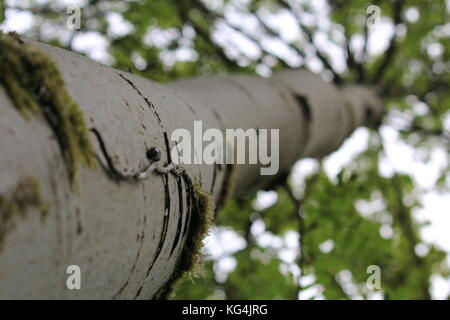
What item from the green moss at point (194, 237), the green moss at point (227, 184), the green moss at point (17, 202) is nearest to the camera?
the green moss at point (17, 202)

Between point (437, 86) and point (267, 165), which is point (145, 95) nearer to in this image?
point (267, 165)

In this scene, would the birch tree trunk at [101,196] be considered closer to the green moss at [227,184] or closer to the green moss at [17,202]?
the green moss at [17,202]

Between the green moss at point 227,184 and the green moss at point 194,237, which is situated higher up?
the green moss at point 227,184

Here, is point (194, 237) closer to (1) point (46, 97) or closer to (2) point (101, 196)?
(2) point (101, 196)

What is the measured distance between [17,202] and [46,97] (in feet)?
0.68

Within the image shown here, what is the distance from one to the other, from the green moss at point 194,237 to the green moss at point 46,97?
0.43 meters

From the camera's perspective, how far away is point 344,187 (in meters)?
2.48

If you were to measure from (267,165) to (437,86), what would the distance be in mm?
3961

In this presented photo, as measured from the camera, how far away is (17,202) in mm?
615

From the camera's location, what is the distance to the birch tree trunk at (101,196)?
636mm

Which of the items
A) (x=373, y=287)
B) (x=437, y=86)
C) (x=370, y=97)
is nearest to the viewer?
(x=373, y=287)

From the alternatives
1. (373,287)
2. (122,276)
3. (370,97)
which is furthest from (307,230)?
(370,97)

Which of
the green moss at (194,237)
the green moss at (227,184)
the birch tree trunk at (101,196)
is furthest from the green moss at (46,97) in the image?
the green moss at (227,184)

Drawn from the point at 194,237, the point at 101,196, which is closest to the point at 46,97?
the point at 101,196
